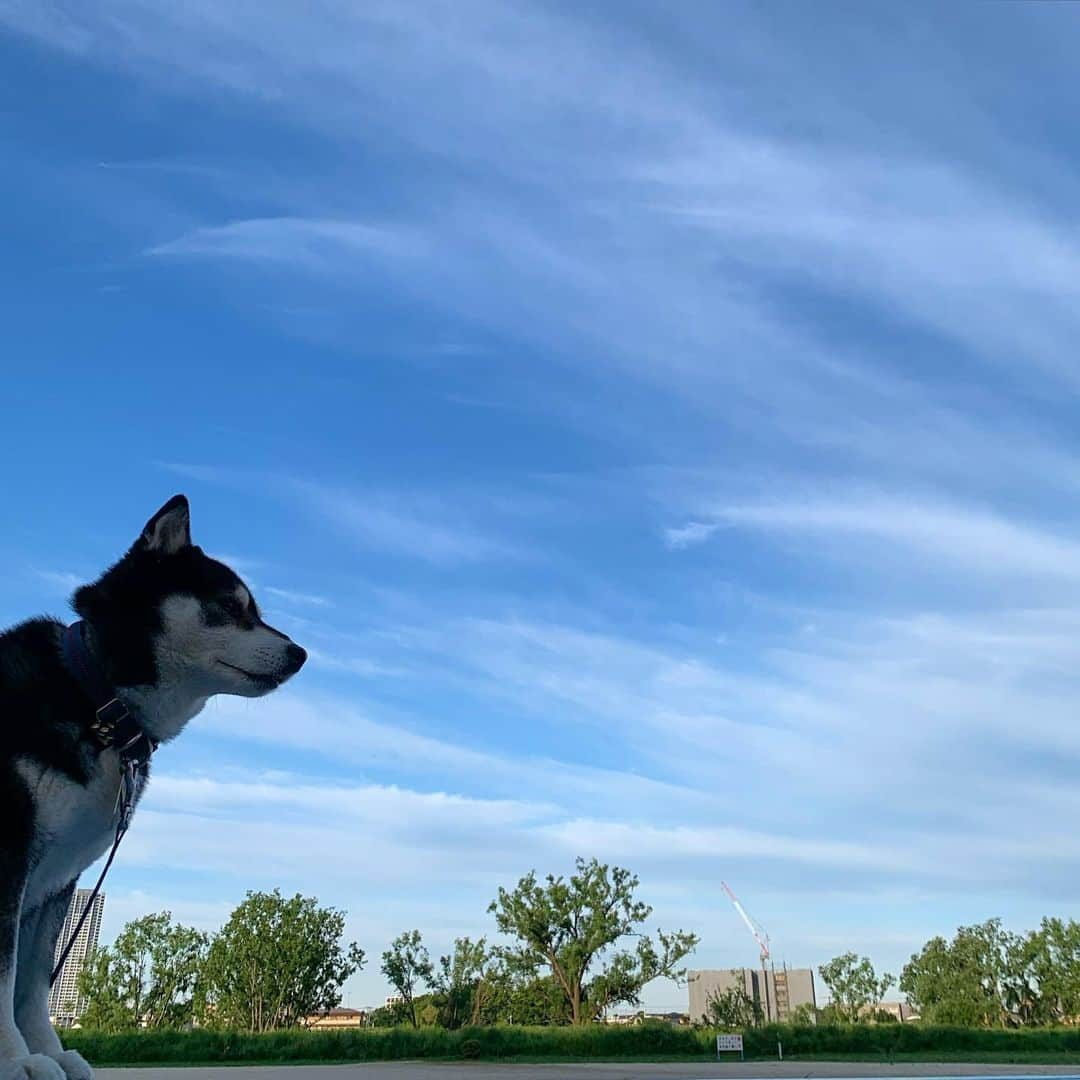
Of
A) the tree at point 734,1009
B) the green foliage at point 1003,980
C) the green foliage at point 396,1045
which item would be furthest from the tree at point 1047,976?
the green foliage at point 396,1045

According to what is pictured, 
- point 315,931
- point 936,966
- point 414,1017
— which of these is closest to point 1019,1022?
point 936,966

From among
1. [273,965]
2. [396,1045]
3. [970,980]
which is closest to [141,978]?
[273,965]

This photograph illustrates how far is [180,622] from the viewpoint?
3.30 metres

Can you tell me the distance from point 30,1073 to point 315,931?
8205 cm

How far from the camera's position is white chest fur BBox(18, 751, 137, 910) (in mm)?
2789

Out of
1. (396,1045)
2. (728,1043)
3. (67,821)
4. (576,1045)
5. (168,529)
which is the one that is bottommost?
(576,1045)

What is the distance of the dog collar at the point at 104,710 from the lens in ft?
9.68

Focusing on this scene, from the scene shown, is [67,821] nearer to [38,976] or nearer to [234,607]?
[38,976]

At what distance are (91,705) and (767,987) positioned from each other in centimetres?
14736

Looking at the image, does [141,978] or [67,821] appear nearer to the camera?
[67,821]

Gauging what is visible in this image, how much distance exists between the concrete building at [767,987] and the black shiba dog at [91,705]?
13455cm

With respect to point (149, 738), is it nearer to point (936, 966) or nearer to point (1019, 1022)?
point (1019, 1022)

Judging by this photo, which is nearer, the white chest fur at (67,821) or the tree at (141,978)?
the white chest fur at (67,821)

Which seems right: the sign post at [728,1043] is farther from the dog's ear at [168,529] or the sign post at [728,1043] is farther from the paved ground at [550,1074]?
the dog's ear at [168,529]
